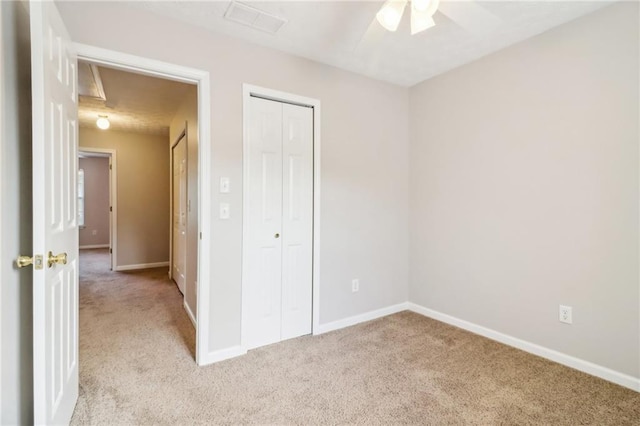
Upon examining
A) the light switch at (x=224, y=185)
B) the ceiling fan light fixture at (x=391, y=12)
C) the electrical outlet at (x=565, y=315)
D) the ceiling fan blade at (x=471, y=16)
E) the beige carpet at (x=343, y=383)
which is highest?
the ceiling fan blade at (x=471, y=16)

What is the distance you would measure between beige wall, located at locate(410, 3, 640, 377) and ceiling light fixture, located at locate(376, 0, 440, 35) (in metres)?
1.49

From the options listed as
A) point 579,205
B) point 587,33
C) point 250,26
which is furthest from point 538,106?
point 250,26

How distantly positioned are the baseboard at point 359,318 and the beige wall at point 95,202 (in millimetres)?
7752

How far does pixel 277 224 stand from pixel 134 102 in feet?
8.89

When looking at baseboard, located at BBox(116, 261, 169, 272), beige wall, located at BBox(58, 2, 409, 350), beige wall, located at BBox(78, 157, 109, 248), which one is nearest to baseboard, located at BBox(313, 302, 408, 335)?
beige wall, located at BBox(58, 2, 409, 350)

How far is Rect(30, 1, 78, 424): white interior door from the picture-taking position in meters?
1.20

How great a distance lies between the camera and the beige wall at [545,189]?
2.05 m

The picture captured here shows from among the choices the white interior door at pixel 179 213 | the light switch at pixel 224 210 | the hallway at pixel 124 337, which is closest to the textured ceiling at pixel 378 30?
the light switch at pixel 224 210

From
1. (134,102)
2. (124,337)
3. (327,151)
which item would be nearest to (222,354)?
(124,337)

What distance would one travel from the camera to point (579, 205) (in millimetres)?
2225

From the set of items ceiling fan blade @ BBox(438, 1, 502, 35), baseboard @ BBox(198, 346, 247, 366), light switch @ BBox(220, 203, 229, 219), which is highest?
ceiling fan blade @ BBox(438, 1, 502, 35)

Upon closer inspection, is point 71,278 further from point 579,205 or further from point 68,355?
point 579,205

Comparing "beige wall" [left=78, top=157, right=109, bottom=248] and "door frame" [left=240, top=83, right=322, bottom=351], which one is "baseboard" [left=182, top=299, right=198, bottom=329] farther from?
"beige wall" [left=78, top=157, right=109, bottom=248]

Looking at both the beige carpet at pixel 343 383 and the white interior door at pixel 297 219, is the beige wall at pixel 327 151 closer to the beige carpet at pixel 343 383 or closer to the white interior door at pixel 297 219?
the white interior door at pixel 297 219
